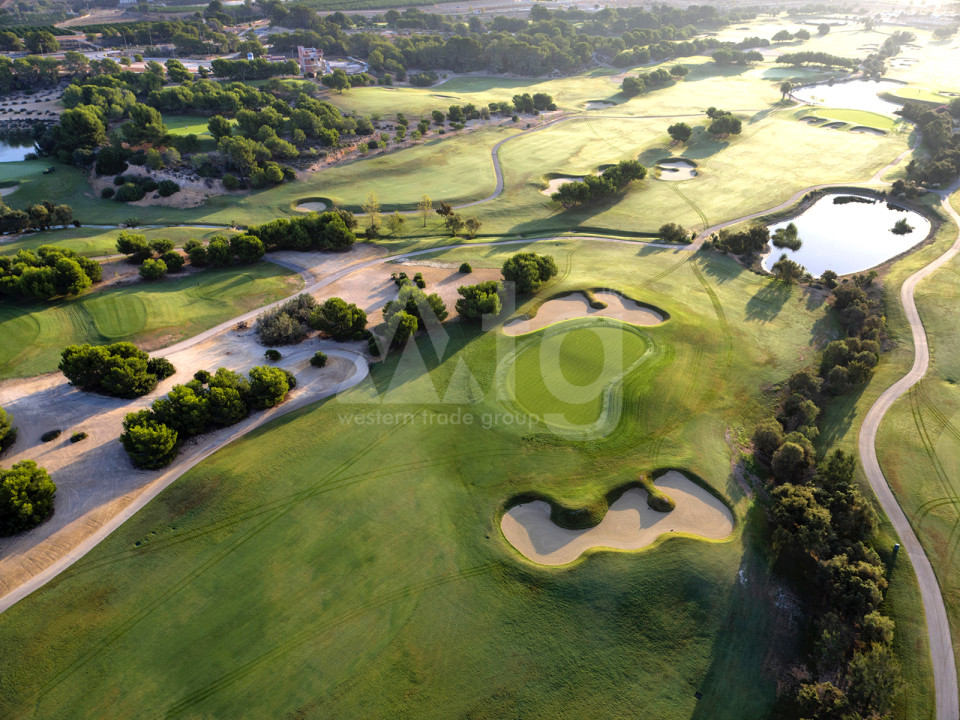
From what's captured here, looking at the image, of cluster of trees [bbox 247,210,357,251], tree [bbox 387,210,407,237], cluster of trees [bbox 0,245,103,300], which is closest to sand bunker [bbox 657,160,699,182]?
tree [bbox 387,210,407,237]

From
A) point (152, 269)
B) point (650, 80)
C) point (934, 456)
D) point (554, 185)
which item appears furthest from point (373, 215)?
point (650, 80)

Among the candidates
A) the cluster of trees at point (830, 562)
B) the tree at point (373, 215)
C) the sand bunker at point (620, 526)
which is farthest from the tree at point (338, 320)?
the cluster of trees at point (830, 562)

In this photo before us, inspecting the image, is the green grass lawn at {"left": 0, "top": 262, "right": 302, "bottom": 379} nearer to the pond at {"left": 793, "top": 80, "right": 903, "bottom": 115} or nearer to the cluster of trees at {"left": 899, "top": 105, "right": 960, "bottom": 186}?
the cluster of trees at {"left": 899, "top": 105, "right": 960, "bottom": 186}

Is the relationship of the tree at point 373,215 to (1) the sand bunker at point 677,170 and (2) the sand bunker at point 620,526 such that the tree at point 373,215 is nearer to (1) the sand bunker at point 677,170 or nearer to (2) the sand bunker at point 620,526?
(2) the sand bunker at point 620,526

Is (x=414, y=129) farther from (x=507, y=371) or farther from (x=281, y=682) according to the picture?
(x=281, y=682)

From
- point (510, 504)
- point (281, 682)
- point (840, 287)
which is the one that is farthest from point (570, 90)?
point (281, 682)

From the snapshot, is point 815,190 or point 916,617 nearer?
point 916,617

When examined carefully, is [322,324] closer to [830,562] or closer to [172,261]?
[172,261]
